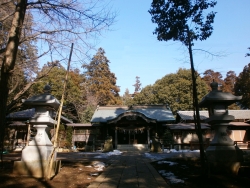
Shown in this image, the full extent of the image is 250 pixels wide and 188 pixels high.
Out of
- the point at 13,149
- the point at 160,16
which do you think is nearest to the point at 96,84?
the point at 13,149

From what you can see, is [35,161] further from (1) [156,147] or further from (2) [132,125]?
(2) [132,125]

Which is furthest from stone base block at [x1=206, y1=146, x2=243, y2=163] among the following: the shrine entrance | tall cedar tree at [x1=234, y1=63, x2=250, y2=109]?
tall cedar tree at [x1=234, y1=63, x2=250, y2=109]

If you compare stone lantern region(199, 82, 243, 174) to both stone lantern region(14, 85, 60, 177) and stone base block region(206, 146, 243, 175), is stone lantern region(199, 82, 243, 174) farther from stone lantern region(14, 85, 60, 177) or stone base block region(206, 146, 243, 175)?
stone lantern region(14, 85, 60, 177)

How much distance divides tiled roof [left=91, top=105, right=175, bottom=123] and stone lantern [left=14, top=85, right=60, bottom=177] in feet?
50.3

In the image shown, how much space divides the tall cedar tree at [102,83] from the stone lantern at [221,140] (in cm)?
3156

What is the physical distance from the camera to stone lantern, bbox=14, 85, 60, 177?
628cm

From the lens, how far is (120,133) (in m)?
24.4

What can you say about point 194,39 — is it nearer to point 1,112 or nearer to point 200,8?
point 200,8

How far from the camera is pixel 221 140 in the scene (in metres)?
6.88

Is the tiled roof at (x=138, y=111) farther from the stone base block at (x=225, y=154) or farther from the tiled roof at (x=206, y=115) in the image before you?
the stone base block at (x=225, y=154)

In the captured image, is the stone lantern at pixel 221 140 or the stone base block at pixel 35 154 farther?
the stone lantern at pixel 221 140

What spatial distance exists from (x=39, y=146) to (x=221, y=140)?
19.3 ft

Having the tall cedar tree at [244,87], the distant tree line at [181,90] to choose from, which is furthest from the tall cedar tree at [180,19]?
the tall cedar tree at [244,87]

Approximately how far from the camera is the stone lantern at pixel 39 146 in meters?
6.28
